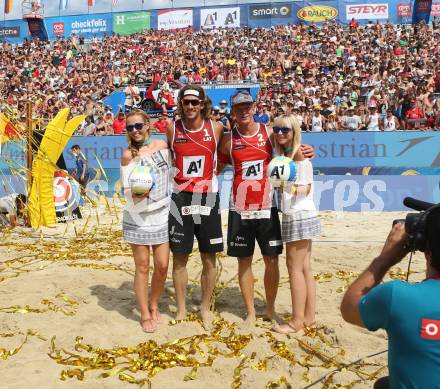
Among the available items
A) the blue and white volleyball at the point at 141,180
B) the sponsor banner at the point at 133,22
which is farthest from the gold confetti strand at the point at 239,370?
the sponsor banner at the point at 133,22

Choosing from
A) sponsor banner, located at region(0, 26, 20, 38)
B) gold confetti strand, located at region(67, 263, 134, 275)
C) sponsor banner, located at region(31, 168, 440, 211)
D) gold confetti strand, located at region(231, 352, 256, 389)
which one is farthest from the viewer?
sponsor banner, located at region(0, 26, 20, 38)

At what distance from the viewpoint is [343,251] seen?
6297 mm

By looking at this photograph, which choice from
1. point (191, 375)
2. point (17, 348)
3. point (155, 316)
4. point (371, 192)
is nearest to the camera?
point (191, 375)

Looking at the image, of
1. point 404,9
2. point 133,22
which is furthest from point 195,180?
point 133,22

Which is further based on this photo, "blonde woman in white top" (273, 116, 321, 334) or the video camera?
"blonde woman in white top" (273, 116, 321, 334)

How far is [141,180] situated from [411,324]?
7.48ft

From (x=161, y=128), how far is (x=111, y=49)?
16.1 m

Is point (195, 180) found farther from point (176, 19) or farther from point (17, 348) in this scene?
point (176, 19)

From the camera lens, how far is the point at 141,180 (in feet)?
11.5

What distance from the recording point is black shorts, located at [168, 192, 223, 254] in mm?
3822

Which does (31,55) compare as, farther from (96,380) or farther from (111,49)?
(96,380)

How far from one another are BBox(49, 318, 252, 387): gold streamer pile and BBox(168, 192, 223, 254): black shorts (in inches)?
26.4

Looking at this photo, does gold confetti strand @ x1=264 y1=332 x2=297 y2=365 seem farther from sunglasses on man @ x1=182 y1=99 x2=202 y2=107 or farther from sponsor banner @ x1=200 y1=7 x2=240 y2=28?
sponsor banner @ x1=200 y1=7 x2=240 y2=28

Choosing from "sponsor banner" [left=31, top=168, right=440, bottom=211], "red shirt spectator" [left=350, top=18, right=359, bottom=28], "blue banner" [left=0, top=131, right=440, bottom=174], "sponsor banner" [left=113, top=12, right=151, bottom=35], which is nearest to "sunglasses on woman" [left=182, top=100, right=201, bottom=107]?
"sponsor banner" [left=31, top=168, right=440, bottom=211]
